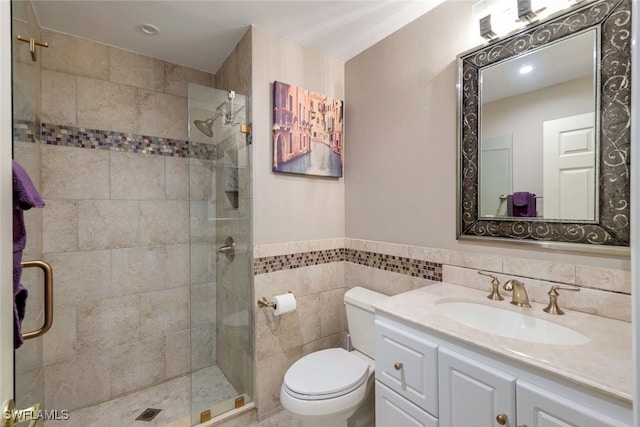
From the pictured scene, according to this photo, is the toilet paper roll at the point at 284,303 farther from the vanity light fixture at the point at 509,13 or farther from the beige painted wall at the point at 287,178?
the vanity light fixture at the point at 509,13

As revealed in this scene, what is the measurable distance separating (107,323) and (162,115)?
1.60m

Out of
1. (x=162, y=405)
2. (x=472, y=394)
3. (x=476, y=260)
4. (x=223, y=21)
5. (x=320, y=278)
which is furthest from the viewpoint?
(x=320, y=278)

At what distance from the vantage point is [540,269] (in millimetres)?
1234

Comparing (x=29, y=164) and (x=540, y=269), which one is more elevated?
(x=29, y=164)

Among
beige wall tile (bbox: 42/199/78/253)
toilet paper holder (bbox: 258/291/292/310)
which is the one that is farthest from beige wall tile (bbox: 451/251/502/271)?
beige wall tile (bbox: 42/199/78/253)

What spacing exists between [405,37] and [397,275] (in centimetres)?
153

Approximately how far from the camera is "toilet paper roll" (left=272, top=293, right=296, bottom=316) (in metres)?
1.77

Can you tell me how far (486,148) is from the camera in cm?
141

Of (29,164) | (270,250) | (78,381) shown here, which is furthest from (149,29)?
(78,381)

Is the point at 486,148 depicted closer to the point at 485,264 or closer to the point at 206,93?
the point at 485,264

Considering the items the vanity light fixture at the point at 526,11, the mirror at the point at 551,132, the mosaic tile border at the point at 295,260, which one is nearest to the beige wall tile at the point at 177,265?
the mosaic tile border at the point at 295,260

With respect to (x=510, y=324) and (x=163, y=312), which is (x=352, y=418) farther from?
(x=163, y=312)

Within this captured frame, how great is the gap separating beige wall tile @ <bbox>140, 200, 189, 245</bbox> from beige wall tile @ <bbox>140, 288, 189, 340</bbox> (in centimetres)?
42

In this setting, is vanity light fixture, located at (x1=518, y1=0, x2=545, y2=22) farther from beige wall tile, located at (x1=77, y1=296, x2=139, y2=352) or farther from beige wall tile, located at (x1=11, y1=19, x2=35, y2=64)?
beige wall tile, located at (x1=77, y1=296, x2=139, y2=352)
